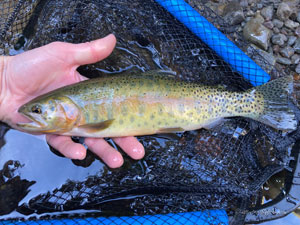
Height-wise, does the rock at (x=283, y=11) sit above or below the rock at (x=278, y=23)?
above

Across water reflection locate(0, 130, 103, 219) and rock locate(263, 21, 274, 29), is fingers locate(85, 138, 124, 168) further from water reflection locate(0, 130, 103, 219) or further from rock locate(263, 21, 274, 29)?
rock locate(263, 21, 274, 29)

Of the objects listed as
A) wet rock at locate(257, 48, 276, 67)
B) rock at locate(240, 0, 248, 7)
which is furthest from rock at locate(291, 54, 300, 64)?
rock at locate(240, 0, 248, 7)

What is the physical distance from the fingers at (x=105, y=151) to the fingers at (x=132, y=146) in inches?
4.8

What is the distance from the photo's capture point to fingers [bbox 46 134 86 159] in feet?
8.77

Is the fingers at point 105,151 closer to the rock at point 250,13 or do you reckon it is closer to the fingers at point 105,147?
the fingers at point 105,147

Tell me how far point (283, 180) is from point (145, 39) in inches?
93.5

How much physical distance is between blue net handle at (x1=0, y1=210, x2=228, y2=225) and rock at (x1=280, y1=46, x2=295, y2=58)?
231 centimetres

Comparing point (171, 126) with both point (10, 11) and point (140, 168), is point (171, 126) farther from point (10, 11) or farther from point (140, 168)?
point (10, 11)

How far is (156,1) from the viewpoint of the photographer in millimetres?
3242

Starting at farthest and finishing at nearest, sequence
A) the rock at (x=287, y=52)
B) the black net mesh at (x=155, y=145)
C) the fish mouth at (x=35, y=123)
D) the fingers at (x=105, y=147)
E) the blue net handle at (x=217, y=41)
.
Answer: the rock at (x=287, y=52)
the blue net handle at (x=217, y=41)
the black net mesh at (x=155, y=145)
the fingers at (x=105, y=147)
the fish mouth at (x=35, y=123)

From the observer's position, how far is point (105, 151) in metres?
2.85

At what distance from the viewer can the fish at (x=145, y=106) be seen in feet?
8.36

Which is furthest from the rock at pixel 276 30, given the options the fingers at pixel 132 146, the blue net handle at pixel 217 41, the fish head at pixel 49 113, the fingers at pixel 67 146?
the fingers at pixel 67 146

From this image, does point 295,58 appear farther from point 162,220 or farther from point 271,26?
point 162,220
